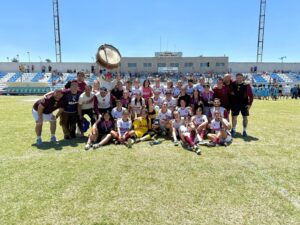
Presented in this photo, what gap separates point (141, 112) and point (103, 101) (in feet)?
3.88

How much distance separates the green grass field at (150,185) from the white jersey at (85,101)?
129 centimetres

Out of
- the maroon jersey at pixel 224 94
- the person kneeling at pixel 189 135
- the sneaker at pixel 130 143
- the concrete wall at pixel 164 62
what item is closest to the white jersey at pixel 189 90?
the maroon jersey at pixel 224 94

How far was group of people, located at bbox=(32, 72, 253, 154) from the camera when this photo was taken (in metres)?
6.62

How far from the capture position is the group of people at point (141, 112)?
6.62m

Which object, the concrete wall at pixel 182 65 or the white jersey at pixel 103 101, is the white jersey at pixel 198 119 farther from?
the concrete wall at pixel 182 65

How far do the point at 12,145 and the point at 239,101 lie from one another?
6578 mm

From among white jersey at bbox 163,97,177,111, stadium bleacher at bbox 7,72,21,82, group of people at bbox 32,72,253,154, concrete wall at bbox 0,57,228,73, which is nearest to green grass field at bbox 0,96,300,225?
group of people at bbox 32,72,253,154

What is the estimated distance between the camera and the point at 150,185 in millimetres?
4020

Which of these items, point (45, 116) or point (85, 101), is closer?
point (45, 116)

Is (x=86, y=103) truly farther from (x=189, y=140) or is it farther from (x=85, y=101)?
(x=189, y=140)

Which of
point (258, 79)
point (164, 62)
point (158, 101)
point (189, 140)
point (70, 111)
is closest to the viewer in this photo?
point (189, 140)

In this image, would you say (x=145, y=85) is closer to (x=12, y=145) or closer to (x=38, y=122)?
(x=38, y=122)

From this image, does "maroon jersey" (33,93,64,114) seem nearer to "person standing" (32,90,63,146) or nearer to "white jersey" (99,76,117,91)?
"person standing" (32,90,63,146)

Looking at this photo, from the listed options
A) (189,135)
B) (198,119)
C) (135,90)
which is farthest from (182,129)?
(135,90)
